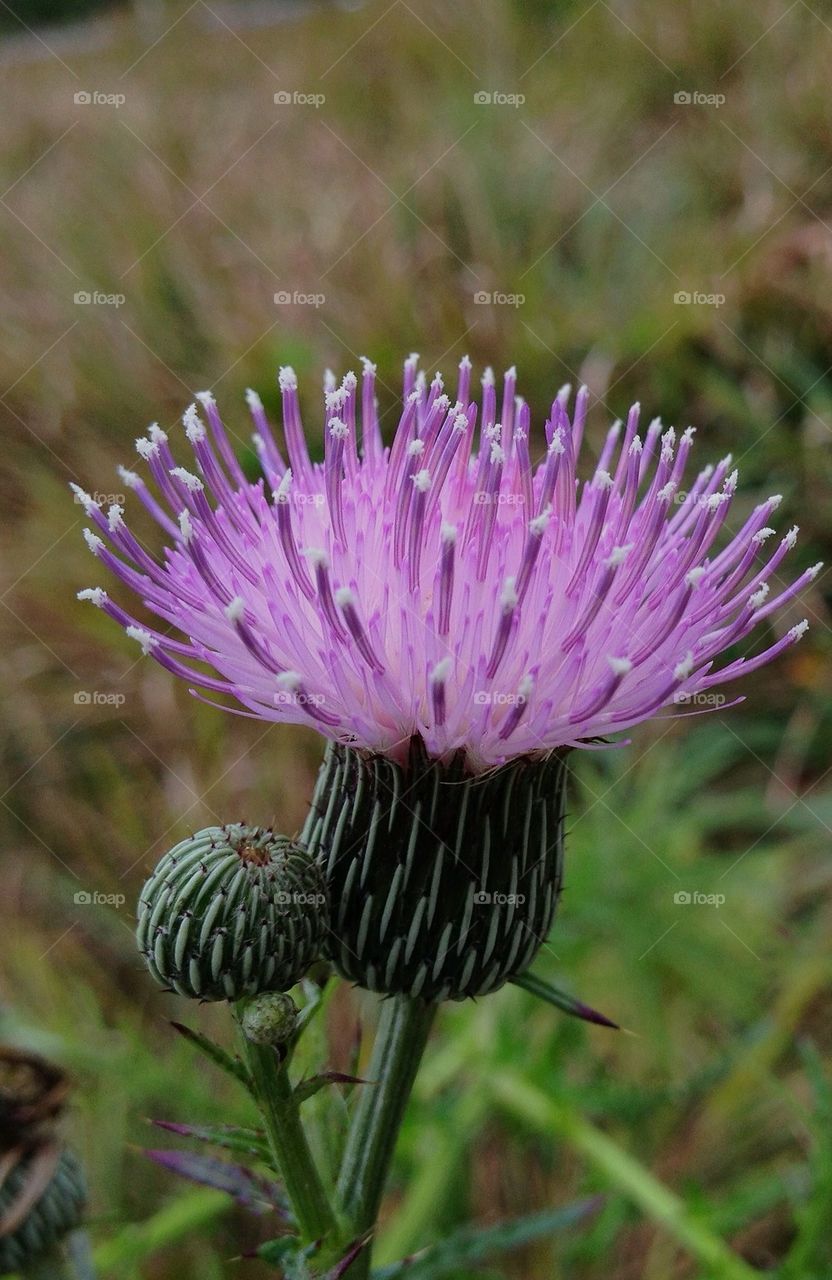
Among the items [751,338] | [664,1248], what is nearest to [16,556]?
[751,338]

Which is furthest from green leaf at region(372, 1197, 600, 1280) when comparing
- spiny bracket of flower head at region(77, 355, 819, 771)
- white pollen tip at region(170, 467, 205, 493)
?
white pollen tip at region(170, 467, 205, 493)

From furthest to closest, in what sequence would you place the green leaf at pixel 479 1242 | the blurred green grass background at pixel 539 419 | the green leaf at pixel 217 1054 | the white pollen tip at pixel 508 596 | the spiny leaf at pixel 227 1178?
the blurred green grass background at pixel 539 419
the green leaf at pixel 479 1242
the spiny leaf at pixel 227 1178
the white pollen tip at pixel 508 596
the green leaf at pixel 217 1054

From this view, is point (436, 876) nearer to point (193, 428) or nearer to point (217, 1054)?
point (217, 1054)

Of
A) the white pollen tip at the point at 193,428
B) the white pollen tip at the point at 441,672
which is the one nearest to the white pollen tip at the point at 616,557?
the white pollen tip at the point at 441,672

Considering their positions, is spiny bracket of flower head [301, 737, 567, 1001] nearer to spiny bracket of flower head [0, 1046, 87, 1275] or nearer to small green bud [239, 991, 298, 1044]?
small green bud [239, 991, 298, 1044]

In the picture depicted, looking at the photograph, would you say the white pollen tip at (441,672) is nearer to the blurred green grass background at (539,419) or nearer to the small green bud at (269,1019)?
the small green bud at (269,1019)

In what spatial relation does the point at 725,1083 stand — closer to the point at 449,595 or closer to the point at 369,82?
the point at 449,595
